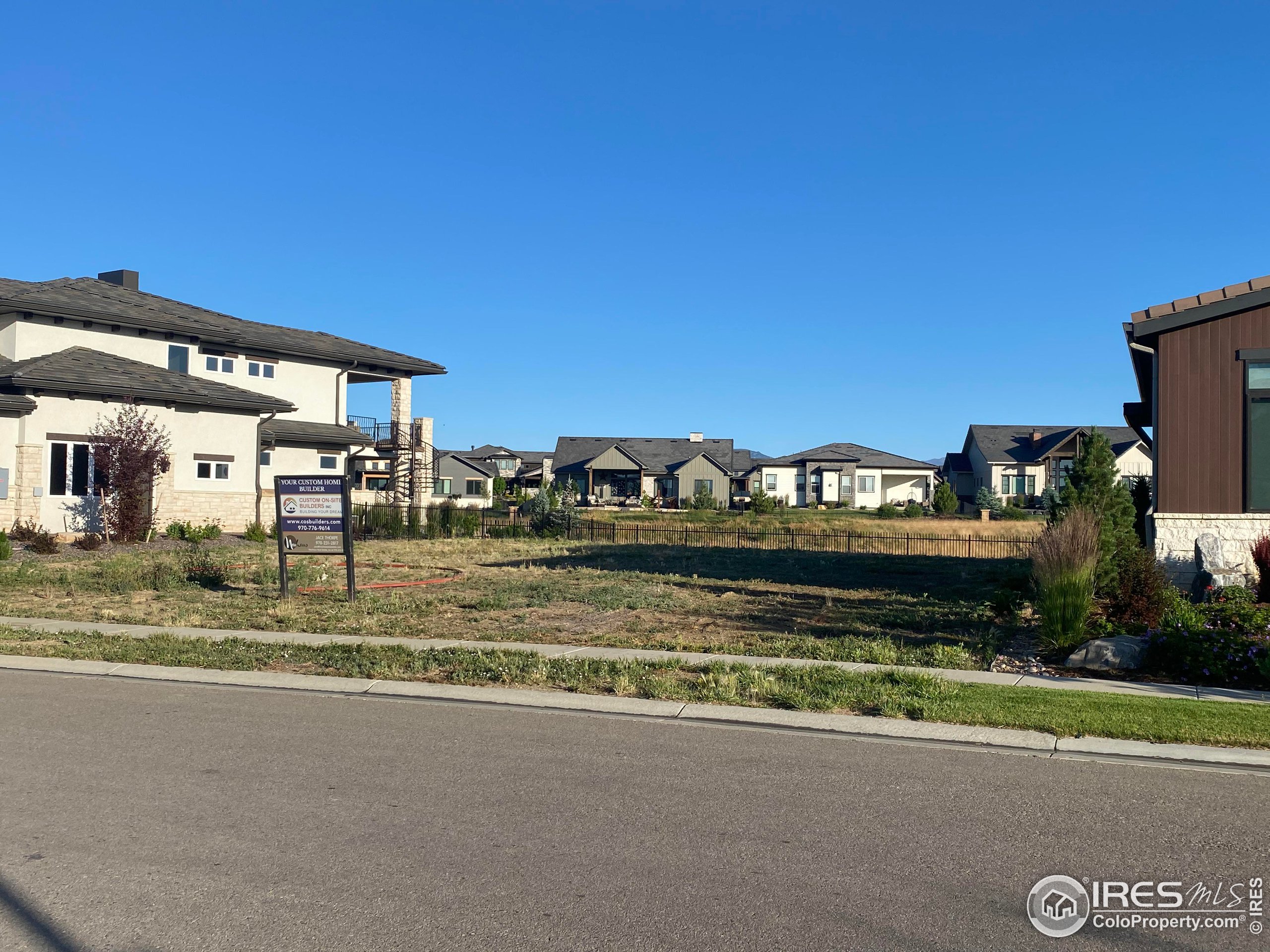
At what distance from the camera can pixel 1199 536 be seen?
16.1 meters

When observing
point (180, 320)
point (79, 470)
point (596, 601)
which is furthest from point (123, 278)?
point (596, 601)

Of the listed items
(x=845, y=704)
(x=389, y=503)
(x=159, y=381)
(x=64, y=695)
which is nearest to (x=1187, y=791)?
(x=845, y=704)

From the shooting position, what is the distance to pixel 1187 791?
7.21m

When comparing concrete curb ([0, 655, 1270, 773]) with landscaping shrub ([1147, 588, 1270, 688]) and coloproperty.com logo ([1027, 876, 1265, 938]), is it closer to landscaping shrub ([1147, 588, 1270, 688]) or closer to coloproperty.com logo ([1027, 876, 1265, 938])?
coloproperty.com logo ([1027, 876, 1265, 938])

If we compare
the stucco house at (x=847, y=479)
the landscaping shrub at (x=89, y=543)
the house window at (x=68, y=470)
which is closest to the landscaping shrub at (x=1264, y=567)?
the landscaping shrub at (x=89, y=543)

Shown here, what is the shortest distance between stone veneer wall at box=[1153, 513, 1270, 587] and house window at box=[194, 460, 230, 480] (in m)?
27.7

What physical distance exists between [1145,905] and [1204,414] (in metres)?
13.0

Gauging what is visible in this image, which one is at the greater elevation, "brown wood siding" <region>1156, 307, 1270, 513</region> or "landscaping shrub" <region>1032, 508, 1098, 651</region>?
"brown wood siding" <region>1156, 307, 1270, 513</region>

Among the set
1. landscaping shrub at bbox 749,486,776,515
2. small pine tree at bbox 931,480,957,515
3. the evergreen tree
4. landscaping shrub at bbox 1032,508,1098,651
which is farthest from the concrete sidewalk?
small pine tree at bbox 931,480,957,515

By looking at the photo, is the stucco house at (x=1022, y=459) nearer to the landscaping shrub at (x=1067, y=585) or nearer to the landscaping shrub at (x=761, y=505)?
the landscaping shrub at (x=761, y=505)

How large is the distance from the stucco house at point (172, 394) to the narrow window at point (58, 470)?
32 mm

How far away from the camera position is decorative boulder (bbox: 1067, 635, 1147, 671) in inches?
474

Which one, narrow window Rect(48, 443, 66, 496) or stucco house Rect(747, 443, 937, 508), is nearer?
narrow window Rect(48, 443, 66, 496)

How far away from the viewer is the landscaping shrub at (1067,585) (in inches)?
518
